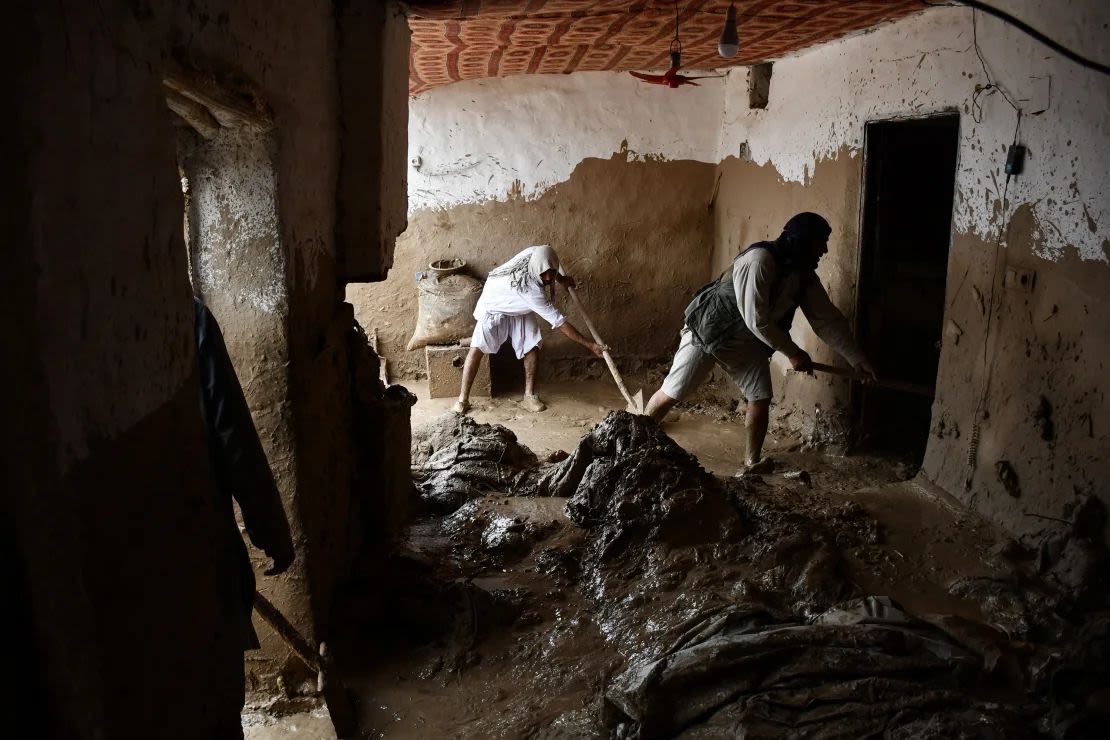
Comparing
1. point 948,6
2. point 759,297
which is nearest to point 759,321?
point 759,297

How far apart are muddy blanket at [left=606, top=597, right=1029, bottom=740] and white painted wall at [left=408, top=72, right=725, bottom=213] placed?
17.2ft

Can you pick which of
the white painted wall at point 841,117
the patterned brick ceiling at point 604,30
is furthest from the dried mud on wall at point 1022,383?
the patterned brick ceiling at point 604,30

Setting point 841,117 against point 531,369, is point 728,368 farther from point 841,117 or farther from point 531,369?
point 531,369

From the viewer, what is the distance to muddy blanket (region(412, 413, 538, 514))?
178 inches

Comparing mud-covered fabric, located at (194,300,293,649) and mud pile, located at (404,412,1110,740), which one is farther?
mud pile, located at (404,412,1110,740)

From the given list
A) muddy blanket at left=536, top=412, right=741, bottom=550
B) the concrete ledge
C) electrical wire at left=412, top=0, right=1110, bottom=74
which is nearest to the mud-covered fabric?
muddy blanket at left=536, top=412, right=741, bottom=550

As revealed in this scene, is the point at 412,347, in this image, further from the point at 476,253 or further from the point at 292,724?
the point at 292,724

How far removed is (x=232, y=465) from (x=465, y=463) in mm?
2839

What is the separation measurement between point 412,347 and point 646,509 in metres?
3.80

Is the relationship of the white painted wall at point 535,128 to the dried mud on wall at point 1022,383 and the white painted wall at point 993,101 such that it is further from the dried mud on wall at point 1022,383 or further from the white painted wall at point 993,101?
the dried mud on wall at point 1022,383

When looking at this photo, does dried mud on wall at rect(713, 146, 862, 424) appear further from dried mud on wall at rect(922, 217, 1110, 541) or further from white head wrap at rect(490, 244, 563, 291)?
white head wrap at rect(490, 244, 563, 291)

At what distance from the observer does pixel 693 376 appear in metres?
5.13

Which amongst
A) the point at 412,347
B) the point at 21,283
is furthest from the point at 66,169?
the point at 412,347

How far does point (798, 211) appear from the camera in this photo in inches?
231
